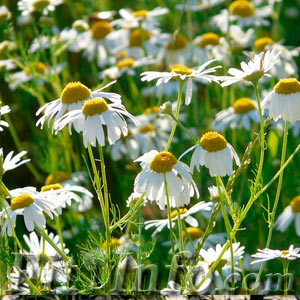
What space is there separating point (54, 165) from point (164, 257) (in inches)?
18.5

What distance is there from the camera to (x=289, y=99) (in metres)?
1.55

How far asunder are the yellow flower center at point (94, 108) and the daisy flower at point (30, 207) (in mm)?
206

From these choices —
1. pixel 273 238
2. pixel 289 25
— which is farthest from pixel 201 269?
pixel 289 25

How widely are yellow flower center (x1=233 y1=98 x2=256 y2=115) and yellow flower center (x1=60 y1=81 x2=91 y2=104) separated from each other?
3.55 ft

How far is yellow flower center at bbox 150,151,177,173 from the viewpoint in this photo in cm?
150

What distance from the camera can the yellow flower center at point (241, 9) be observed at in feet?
10.5

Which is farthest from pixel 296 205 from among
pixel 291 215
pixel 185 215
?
pixel 185 215

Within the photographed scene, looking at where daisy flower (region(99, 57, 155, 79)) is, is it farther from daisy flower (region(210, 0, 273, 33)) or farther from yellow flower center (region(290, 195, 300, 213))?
yellow flower center (region(290, 195, 300, 213))

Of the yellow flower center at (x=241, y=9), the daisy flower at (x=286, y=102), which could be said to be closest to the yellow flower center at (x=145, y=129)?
the yellow flower center at (x=241, y=9)

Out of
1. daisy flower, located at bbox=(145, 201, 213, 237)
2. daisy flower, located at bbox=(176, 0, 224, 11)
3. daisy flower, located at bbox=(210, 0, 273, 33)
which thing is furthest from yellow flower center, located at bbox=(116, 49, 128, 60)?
daisy flower, located at bbox=(145, 201, 213, 237)

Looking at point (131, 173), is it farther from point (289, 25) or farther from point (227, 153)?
point (289, 25)

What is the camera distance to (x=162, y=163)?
1497 mm

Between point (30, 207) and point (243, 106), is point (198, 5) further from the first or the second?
point (30, 207)

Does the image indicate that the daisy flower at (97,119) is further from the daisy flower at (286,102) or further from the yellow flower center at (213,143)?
the daisy flower at (286,102)
